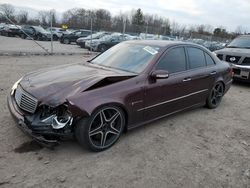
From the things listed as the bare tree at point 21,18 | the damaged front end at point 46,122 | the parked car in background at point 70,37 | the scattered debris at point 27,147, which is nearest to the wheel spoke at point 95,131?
the damaged front end at point 46,122

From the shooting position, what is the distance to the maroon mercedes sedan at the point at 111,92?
10.4 ft

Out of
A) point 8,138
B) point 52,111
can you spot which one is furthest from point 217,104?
point 8,138

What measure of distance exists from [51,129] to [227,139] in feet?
9.73

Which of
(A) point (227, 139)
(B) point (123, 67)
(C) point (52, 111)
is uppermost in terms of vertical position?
(B) point (123, 67)

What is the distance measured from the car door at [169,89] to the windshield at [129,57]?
227 mm

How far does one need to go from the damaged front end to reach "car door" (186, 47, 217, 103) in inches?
99.6

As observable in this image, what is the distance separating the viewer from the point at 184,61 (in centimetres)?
472

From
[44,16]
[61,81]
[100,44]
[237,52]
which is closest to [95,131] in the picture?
[61,81]

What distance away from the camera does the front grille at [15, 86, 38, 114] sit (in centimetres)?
328

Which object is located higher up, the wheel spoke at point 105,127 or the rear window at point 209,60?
the rear window at point 209,60

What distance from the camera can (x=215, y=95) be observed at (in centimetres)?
577

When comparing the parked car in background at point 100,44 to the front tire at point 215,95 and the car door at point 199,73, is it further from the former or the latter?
the car door at point 199,73

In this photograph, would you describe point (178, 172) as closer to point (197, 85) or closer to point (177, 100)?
point (177, 100)

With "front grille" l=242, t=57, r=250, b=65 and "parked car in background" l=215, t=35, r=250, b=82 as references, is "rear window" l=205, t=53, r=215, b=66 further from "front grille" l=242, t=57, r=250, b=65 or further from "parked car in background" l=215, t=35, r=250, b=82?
"front grille" l=242, t=57, r=250, b=65
